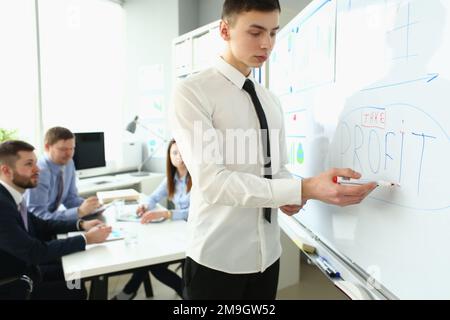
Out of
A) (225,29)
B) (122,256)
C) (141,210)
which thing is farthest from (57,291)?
(225,29)

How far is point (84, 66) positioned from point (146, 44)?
0.77m

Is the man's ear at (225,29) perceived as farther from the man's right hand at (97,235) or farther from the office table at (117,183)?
the office table at (117,183)

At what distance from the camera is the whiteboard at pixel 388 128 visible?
68cm

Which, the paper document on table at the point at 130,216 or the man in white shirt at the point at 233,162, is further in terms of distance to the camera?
the paper document on table at the point at 130,216

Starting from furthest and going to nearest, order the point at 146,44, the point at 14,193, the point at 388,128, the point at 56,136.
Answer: the point at 146,44
the point at 56,136
the point at 14,193
the point at 388,128

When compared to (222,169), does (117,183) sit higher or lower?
lower

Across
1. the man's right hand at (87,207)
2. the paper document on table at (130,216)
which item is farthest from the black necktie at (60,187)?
the paper document on table at (130,216)

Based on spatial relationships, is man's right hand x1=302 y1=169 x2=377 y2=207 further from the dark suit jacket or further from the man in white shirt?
the dark suit jacket

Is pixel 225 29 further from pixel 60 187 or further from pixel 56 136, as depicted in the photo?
pixel 60 187

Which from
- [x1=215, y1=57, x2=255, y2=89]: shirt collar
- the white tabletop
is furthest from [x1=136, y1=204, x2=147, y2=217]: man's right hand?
[x1=215, y1=57, x2=255, y2=89]: shirt collar

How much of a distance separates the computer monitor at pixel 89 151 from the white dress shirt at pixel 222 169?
236 cm

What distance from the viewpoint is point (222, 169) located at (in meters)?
0.95

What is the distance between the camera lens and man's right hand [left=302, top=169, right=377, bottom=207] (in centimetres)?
85

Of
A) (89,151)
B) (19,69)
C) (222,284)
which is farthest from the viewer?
(19,69)
